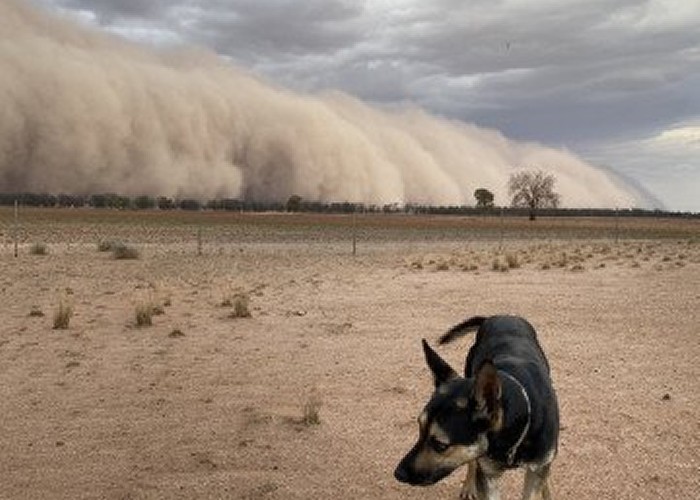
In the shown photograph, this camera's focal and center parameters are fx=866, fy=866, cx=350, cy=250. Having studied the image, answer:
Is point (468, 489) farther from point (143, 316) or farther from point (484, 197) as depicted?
point (484, 197)

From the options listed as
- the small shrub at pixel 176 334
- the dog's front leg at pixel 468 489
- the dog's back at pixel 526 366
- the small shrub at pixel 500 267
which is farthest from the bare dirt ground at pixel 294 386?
the small shrub at pixel 500 267

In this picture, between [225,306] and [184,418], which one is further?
[225,306]

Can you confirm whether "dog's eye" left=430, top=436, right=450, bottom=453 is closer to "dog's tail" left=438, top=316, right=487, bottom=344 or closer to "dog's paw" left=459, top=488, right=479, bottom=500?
"dog's paw" left=459, top=488, right=479, bottom=500

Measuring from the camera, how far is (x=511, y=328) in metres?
6.77

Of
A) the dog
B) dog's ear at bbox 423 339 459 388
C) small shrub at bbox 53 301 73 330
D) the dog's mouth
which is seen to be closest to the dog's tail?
the dog

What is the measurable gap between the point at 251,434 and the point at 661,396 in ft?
17.1

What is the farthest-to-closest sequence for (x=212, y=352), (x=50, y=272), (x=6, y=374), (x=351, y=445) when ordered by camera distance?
(x=50, y=272) → (x=212, y=352) → (x=6, y=374) → (x=351, y=445)

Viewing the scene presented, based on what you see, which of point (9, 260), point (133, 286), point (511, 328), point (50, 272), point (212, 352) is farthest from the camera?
point (9, 260)

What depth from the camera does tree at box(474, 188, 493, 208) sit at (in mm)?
183000

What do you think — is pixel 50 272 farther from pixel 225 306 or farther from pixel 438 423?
pixel 438 423

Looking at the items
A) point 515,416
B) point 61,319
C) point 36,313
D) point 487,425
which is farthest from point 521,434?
point 36,313

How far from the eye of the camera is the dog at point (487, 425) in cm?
473

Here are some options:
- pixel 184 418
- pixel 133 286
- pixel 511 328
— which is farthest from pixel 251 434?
pixel 133 286

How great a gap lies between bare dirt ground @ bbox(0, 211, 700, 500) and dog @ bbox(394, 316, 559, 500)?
1940 millimetres
